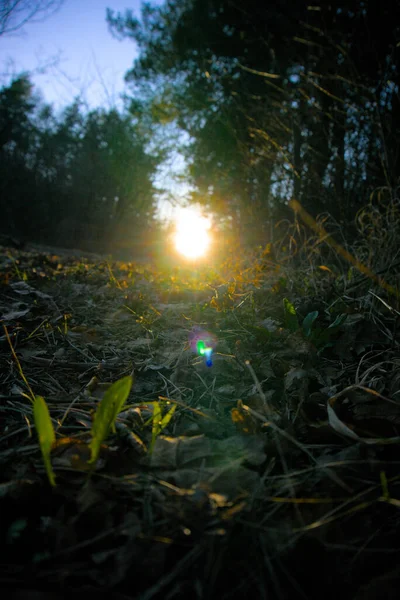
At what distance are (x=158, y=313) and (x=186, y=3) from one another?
965 centimetres

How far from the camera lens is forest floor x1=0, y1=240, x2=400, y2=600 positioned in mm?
557

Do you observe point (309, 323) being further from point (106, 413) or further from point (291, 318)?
point (106, 413)

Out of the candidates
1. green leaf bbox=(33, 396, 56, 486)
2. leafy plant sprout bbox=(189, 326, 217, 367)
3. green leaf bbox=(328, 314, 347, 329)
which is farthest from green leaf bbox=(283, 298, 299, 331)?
green leaf bbox=(33, 396, 56, 486)

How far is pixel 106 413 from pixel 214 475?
305mm

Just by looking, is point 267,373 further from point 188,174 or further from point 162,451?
point 188,174

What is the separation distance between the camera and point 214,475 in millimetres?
726

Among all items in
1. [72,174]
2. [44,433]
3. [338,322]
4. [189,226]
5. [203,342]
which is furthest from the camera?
[72,174]

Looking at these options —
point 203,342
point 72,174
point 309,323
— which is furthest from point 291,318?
point 72,174

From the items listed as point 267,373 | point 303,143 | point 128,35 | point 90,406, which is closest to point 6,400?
point 90,406

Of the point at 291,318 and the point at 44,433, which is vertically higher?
the point at 291,318

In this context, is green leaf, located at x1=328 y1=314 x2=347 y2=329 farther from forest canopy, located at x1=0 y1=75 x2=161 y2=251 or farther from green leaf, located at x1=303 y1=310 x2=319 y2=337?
forest canopy, located at x1=0 y1=75 x2=161 y2=251

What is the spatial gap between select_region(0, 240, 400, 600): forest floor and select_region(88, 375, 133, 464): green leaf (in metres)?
0.06

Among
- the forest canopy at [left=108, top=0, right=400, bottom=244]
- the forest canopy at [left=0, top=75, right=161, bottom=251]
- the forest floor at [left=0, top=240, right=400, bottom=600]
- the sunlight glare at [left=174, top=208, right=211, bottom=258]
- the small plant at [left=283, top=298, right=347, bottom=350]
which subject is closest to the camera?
the forest floor at [left=0, top=240, right=400, bottom=600]

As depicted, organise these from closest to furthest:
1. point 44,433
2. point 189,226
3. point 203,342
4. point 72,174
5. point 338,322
A: point 44,433
point 338,322
point 203,342
point 189,226
point 72,174
